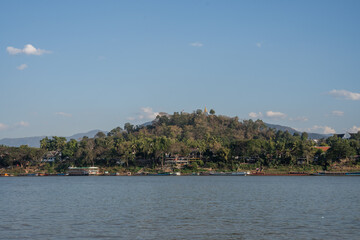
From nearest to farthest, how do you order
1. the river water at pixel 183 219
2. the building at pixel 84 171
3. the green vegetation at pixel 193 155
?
1. the river water at pixel 183 219
2. the green vegetation at pixel 193 155
3. the building at pixel 84 171

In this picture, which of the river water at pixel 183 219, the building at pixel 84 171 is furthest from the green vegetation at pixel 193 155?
the river water at pixel 183 219

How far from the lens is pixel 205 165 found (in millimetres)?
142625

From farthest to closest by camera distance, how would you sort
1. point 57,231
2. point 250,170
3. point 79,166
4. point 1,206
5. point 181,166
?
point 79,166
point 181,166
point 250,170
point 1,206
point 57,231

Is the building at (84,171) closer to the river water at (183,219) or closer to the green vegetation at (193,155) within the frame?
the green vegetation at (193,155)

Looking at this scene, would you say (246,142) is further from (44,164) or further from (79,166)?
(44,164)

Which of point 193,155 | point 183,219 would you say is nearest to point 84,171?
point 193,155

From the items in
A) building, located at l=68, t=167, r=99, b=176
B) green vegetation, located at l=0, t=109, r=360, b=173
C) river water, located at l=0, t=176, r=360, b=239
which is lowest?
river water, located at l=0, t=176, r=360, b=239

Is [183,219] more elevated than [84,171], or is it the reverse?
[84,171]

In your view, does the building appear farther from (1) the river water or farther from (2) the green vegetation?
(1) the river water

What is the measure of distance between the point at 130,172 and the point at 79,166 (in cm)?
2289

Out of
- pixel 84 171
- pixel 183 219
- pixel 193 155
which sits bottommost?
pixel 183 219

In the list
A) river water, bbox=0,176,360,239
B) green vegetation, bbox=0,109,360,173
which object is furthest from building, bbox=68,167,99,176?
river water, bbox=0,176,360,239

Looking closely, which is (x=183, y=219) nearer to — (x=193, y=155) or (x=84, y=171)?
(x=84, y=171)

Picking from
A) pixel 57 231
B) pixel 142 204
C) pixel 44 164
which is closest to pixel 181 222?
pixel 57 231
